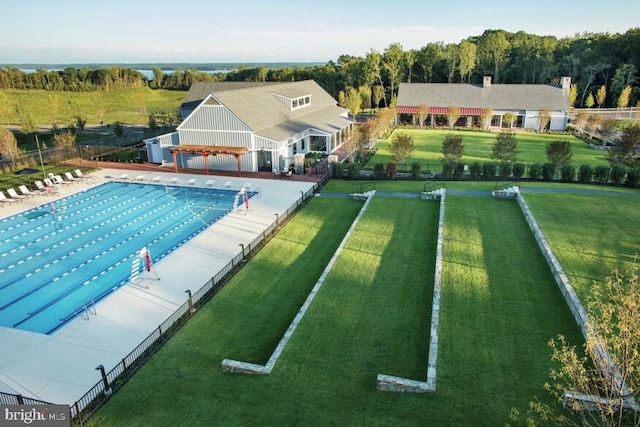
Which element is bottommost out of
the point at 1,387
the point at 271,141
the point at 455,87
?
the point at 1,387

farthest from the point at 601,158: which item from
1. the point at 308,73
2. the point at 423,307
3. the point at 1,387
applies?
the point at 308,73

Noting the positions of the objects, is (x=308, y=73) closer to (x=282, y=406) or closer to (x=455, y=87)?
(x=455, y=87)

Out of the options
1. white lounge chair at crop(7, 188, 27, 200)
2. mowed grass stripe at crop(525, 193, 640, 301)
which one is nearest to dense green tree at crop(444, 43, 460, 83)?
mowed grass stripe at crop(525, 193, 640, 301)

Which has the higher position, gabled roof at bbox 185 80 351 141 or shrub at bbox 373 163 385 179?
gabled roof at bbox 185 80 351 141

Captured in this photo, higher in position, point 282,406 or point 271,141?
point 271,141

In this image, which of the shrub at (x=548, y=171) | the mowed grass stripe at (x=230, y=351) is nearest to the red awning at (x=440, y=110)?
the shrub at (x=548, y=171)

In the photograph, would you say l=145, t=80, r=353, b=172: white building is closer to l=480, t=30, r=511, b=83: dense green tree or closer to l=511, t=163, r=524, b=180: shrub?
l=511, t=163, r=524, b=180: shrub
